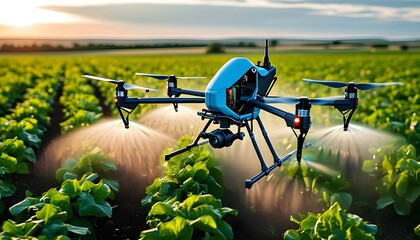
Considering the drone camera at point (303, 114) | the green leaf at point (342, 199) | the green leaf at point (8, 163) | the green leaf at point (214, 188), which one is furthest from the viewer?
the green leaf at point (8, 163)

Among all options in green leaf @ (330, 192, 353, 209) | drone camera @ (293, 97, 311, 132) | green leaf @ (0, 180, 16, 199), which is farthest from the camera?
green leaf @ (0, 180, 16, 199)

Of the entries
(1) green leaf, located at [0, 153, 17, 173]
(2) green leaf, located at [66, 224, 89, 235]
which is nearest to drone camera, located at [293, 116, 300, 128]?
(2) green leaf, located at [66, 224, 89, 235]

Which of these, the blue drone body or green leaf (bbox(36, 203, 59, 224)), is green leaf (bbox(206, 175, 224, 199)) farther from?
green leaf (bbox(36, 203, 59, 224))

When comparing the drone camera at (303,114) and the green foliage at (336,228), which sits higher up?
the drone camera at (303,114)

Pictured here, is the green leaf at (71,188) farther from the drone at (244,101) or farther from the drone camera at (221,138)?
the drone camera at (221,138)

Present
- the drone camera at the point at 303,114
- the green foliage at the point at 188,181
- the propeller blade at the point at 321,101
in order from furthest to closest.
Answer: the green foliage at the point at 188,181 → the propeller blade at the point at 321,101 → the drone camera at the point at 303,114

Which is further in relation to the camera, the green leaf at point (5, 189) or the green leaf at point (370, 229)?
the green leaf at point (5, 189)

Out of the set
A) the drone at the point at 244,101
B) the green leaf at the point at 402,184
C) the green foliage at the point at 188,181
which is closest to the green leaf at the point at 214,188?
the green foliage at the point at 188,181
